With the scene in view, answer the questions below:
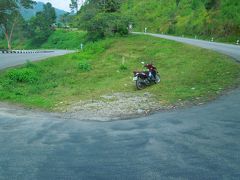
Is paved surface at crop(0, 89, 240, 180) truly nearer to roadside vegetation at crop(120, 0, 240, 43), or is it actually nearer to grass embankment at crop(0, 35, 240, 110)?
grass embankment at crop(0, 35, 240, 110)

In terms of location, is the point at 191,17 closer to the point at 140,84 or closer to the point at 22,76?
the point at 22,76

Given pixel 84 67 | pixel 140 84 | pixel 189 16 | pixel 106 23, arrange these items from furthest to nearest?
1. pixel 189 16
2. pixel 106 23
3. pixel 84 67
4. pixel 140 84

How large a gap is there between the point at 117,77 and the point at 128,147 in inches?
492

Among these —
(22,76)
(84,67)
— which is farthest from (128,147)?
(84,67)

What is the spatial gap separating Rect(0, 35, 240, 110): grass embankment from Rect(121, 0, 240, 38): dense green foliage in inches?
531

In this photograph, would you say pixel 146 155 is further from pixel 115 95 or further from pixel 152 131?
pixel 115 95

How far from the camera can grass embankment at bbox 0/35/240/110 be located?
14.1 meters

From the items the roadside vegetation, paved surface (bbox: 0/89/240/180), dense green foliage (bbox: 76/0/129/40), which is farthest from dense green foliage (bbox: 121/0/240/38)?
paved surface (bbox: 0/89/240/180)

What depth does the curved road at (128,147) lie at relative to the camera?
6.34 metres

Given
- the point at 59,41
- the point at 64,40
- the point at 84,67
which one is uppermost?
the point at 84,67

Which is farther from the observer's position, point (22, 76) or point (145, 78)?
point (22, 76)

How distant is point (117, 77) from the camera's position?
65.6ft

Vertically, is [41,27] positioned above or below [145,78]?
above

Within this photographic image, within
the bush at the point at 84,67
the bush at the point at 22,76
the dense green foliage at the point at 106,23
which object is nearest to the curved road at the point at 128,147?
the bush at the point at 22,76
